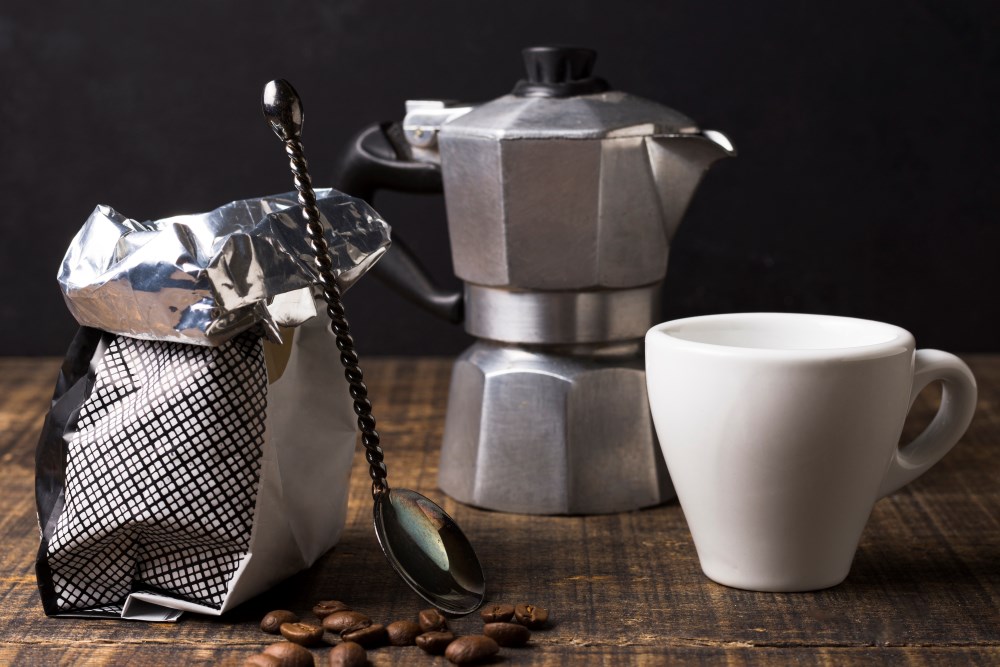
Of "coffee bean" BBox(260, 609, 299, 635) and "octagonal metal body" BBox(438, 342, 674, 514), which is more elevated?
"coffee bean" BBox(260, 609, 299, 635)

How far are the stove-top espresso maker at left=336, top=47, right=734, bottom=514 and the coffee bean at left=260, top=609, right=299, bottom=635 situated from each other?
0.21m

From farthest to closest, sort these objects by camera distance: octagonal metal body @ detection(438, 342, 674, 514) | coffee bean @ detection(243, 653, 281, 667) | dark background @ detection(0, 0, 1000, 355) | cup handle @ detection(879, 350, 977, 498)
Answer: dark background @ detection(0, 0, 1000, 355), octagonal metal body @ detection(438, 342, 674, 514), cup handle @ detection(879, 350, 977, 498), coffee bean @ detection(243, 653, 281, 667)

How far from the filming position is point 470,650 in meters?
0.50

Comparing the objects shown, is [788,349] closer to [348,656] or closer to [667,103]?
[348,656]

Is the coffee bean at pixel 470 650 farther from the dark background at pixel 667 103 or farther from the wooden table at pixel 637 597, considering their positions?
the dark background at pixel 667 103

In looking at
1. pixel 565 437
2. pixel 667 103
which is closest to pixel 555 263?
pixel 565 437

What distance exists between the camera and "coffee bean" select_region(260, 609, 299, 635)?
528 mm

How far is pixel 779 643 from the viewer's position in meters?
0.52

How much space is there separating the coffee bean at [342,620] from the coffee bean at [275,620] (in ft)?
0.05

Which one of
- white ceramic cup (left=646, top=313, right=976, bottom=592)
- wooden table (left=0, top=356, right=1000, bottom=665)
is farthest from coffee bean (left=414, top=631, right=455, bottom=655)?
white ceramic cup (left=646, top=313, right=976, bottom=592)

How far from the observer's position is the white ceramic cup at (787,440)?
1.73 feet

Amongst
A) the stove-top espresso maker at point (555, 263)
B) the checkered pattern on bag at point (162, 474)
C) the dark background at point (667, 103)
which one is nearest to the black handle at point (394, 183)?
the stove-top espresso maker at point (555, 263)

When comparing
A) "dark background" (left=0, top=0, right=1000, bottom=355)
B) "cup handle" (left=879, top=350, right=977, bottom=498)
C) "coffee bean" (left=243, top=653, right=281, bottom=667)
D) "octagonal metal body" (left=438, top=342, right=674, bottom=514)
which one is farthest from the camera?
"dark background" (left=0, top=0, right=1000, bottom=355)

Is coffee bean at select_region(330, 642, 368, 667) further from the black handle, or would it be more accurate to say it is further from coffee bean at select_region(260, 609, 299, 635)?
the black handle
